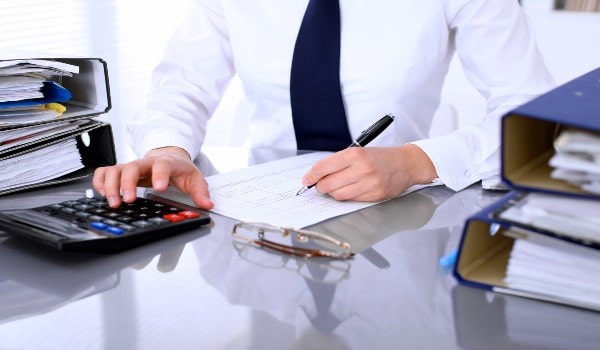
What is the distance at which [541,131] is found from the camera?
0.84m

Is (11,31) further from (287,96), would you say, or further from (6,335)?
(6,335)

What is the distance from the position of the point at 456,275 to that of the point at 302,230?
258 millimetres

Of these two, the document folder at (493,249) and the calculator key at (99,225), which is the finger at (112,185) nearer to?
the calculator key at (99,225)

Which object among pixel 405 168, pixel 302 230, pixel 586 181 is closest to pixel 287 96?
pixel 405 168

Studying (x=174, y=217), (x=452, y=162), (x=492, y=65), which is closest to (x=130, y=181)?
(x=174, y=217)

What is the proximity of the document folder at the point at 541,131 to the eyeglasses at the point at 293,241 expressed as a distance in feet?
0.93

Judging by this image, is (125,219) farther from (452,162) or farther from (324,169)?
(452,162)

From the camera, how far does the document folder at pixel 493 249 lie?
0.80 metres

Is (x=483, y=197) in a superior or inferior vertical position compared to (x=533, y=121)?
inferior

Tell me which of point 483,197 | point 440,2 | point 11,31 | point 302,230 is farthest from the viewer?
point 11,31

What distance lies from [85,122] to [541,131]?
34.0 inches

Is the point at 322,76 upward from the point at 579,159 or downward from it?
downward

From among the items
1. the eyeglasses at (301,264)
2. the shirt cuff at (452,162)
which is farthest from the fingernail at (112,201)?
the shirt cuff at (452,162)

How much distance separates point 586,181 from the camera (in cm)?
76
